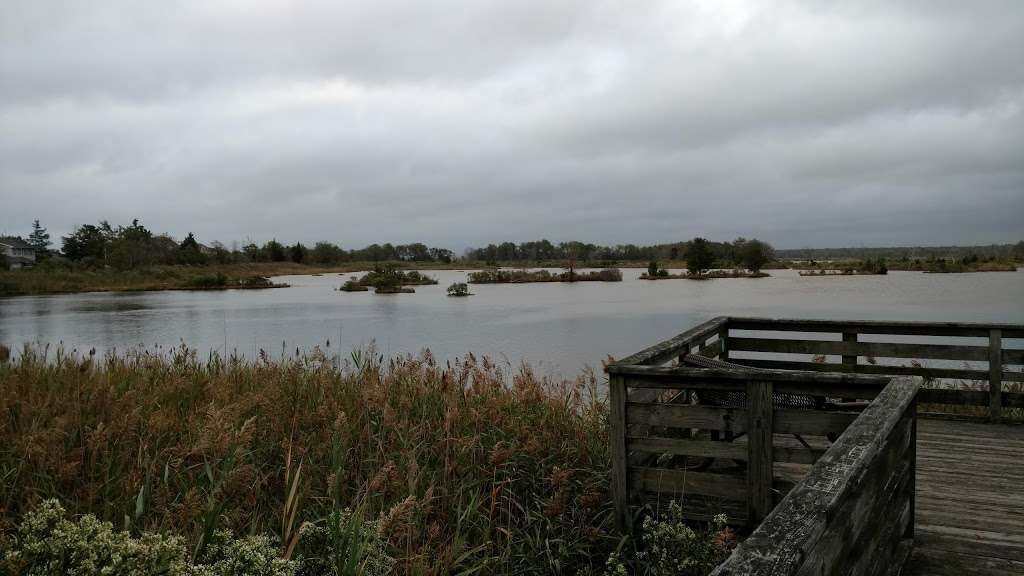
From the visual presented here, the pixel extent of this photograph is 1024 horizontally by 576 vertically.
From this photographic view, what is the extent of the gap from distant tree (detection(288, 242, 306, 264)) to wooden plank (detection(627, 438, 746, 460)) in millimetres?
81049

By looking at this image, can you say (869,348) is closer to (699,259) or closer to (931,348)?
(931,348)

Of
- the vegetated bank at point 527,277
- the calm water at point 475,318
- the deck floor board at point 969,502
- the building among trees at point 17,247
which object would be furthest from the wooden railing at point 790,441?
the building among trees at point 17,247

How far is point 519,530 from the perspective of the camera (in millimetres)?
3826

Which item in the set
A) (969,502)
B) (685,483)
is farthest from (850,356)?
(685,483)

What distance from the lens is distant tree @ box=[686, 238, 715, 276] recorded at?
62.2 meters

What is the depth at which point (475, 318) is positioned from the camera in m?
25.5

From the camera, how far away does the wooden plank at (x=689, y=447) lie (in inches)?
143

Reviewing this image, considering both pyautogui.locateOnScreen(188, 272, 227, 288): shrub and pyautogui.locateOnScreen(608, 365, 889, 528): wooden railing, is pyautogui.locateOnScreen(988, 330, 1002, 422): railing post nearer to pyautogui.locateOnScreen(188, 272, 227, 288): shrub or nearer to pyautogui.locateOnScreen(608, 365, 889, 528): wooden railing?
pyautogui.locateOnScreen(608, 365, 889, 528): wooden railing

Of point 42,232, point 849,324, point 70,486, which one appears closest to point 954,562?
point 849,324

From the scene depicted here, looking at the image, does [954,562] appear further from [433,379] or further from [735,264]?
[735,264]

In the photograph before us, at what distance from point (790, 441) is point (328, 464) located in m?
3.49

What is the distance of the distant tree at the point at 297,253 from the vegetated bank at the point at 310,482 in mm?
77683

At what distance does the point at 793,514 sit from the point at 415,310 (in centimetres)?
2880

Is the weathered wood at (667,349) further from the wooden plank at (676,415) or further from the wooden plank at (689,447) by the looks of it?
the wooden plank at (689,447)
